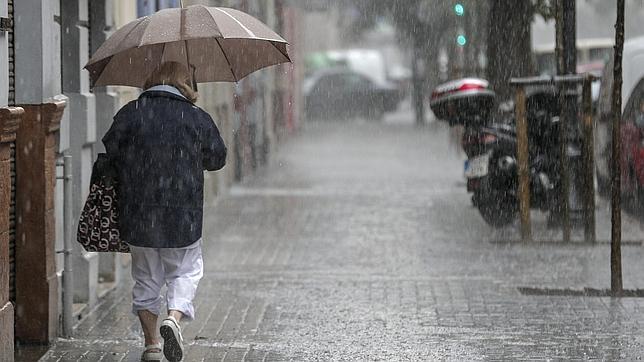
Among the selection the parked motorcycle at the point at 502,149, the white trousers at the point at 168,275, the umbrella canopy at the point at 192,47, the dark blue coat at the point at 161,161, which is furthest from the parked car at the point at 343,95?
the dark blue coat at the point at 161,161

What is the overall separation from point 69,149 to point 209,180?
25.6 feet

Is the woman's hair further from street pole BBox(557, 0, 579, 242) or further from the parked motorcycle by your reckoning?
the parked motorcycle

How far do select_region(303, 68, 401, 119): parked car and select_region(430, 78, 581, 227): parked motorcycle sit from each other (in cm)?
3249

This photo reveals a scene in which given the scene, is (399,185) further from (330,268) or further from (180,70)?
(180,70)

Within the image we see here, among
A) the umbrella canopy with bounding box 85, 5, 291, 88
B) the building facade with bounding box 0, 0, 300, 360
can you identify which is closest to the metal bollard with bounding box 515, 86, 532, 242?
the building facade with bounding box 0, 0, 300, 360

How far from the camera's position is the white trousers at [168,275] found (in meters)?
7.98

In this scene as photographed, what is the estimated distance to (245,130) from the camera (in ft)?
74.7

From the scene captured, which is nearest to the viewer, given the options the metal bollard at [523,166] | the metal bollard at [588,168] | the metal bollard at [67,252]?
the metal bollard at [67,252]

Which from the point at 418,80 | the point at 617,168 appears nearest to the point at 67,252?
the point at 617,168

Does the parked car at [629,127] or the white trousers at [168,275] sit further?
the parked car at [629,127]

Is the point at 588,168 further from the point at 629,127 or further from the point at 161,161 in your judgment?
the point at 161,161

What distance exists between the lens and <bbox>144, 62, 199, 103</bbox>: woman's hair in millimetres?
7941

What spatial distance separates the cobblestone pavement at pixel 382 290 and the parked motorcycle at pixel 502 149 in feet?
0.99

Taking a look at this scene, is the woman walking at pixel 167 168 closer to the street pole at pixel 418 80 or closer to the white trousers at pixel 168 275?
the white trousers at pixel 168 275
